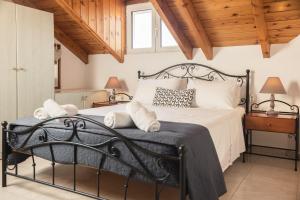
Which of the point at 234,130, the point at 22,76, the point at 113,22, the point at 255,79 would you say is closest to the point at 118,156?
the point at 234,130

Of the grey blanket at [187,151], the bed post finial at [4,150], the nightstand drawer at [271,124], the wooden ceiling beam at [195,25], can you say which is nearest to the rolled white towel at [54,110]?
the grey blanket at [187,151]

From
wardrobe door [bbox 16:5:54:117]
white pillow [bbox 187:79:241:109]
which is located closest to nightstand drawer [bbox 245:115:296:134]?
white pillow [bbox 187:79:241:109]

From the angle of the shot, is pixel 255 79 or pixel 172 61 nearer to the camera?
pixel 255 79

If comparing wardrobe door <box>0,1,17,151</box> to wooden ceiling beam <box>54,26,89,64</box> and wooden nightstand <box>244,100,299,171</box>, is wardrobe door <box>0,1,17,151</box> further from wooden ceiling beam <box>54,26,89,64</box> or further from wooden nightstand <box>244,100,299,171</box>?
wooden nightstand <box>244,100,299,171</box>

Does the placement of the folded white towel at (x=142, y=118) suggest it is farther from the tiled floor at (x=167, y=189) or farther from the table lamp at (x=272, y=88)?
the table lamp at (x=272, y=88)

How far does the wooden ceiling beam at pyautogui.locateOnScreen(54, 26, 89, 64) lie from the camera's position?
184 inches

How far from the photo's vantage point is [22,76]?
3645mm

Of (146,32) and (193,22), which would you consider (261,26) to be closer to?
(193,22)

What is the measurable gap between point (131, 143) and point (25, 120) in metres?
1.26

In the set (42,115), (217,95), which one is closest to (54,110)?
(42,115)

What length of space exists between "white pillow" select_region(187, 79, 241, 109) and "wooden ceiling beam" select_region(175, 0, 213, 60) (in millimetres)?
523

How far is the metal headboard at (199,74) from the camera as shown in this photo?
150 inches

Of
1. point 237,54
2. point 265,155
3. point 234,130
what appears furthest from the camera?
point 237,54

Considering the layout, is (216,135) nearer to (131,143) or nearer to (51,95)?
(131,143)
